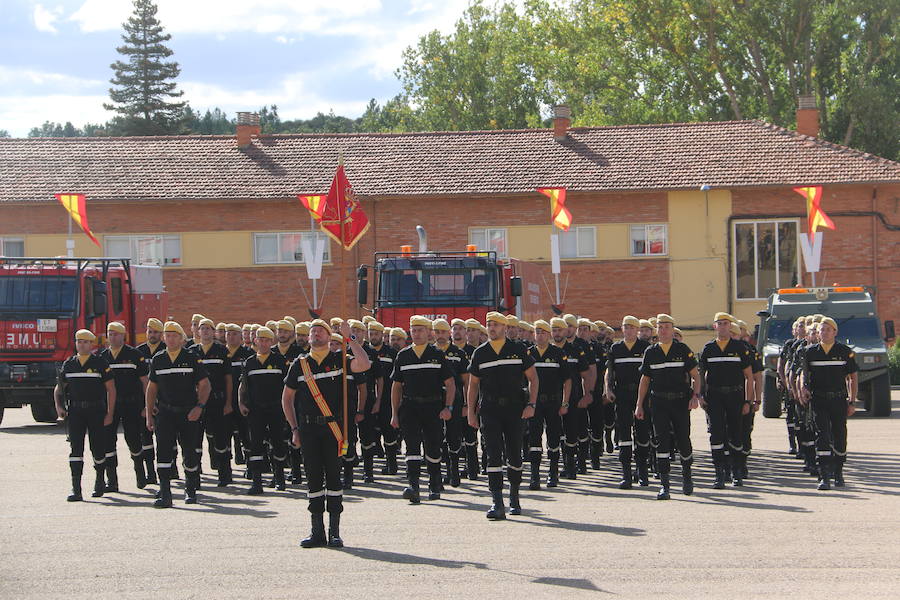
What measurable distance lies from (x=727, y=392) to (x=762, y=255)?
25.8 m

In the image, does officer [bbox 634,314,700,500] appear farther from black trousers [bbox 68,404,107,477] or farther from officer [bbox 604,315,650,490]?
black trousers [bbox 68,404,107,477]

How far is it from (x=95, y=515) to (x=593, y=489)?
5.30m

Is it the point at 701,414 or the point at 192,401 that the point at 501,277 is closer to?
the point at 701,414

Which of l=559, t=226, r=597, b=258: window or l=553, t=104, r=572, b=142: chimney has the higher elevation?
l=553, t=104, r=572, b=142: chimney

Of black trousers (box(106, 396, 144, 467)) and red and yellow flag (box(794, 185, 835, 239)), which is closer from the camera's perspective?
black trousers (box(106, 396, 144, 467))

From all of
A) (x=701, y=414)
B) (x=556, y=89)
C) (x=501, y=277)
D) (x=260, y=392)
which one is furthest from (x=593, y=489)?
(x=556, y=89)

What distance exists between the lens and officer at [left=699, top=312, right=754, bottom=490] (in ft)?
43.8

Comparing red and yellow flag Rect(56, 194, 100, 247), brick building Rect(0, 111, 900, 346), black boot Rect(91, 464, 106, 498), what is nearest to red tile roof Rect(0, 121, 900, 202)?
brick building Rect(0, 111, 900, 346)

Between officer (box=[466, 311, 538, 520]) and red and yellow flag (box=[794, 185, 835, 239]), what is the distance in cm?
2520

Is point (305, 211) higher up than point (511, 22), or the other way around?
point (511, 22)

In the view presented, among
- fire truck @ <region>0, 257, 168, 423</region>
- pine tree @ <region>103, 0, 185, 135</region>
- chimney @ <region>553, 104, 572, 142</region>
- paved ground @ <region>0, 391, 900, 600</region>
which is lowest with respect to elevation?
paved ground @ <region>0, 391, 900, 600</region>

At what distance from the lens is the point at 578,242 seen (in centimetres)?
3869

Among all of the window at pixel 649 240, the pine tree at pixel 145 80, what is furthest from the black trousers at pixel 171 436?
the pine tree at pixel 145 80

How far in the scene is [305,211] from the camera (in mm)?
38688
